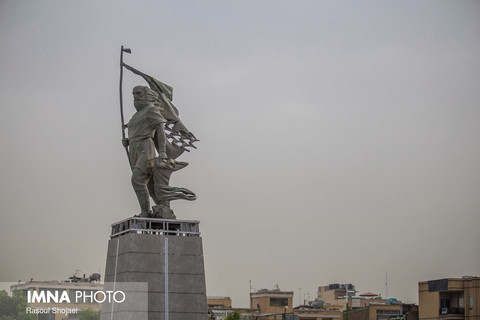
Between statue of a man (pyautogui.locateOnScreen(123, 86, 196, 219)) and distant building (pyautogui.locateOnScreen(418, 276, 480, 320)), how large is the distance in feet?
108

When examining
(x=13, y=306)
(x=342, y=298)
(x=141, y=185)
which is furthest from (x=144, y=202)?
(x=342, y=298)

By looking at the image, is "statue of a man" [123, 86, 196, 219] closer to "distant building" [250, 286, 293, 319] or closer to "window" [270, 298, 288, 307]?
"distant building" [250, 286, 293, 319]

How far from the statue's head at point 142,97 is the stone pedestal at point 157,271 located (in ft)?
14.2

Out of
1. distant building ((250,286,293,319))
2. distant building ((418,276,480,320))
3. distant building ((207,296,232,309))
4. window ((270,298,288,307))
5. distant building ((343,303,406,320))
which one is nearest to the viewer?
distant building ((418,276,480,320))

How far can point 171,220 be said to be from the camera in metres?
35.1

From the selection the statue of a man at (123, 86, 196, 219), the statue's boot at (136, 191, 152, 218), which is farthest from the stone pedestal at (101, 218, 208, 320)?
the statue of a man at (123, 86, 196, 219)

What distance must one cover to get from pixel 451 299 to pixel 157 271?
3645 cm

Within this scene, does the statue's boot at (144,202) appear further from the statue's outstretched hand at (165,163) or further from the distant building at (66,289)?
the distant building at (66,289)

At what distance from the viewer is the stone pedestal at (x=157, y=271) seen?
33531 millimetres

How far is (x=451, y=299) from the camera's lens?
65875 millimetres

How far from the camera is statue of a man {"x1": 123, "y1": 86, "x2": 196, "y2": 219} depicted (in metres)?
35.7

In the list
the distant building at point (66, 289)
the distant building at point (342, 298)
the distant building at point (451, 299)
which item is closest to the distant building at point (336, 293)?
the distant building at point (342, 298)

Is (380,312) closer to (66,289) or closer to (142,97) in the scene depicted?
(66,289)

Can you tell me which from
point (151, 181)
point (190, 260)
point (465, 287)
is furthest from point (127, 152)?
point (465, 287)
